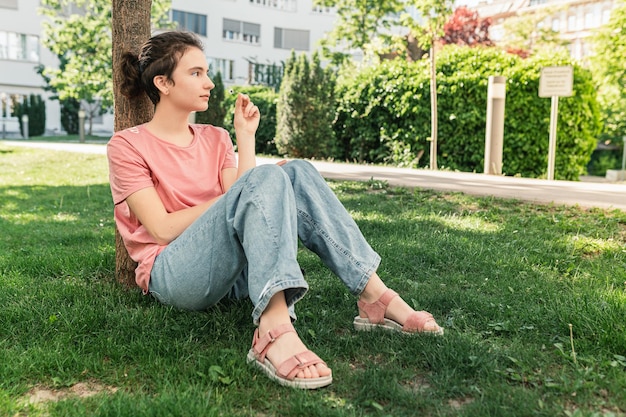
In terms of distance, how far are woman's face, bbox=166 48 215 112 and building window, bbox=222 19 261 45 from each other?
3797 centimetres

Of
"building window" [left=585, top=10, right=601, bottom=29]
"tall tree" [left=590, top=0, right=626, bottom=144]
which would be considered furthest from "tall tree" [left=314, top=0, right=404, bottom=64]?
"building window" [left=585, top=10, right=601, bottom=29]

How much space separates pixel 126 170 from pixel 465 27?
3040 centimetres

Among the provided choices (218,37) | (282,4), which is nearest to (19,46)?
(218,37)

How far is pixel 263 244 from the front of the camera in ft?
7.99

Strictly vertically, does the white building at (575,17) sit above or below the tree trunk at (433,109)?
above

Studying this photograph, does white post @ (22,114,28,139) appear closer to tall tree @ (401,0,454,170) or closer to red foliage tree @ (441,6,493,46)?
red foliage tree @ (441,6,493,46)

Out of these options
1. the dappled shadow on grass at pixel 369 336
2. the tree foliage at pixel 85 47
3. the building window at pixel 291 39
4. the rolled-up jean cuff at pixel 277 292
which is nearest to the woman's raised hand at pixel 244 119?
the dappled shadow on grass at pixel 369 336

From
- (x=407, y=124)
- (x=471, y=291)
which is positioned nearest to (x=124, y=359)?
(x=471, y=291)

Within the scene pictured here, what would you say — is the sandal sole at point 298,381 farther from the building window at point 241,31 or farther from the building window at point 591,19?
the building window at point 591,19

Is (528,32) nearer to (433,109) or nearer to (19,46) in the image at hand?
(433,109)

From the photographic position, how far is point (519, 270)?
12.8ft

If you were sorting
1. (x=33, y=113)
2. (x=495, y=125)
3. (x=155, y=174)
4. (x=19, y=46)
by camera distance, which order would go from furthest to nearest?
(x=19, y=46), (x=33, y=113), (x=495, y=125), (x=155, y=174)

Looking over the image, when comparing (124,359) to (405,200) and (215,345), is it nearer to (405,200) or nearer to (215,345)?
(215,345)

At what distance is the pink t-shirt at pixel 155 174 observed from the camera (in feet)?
9.30
